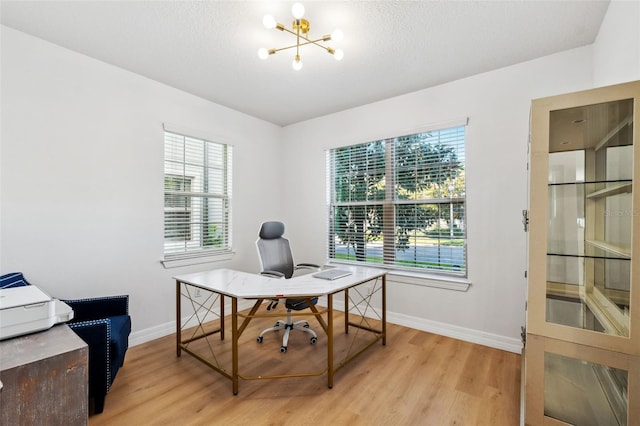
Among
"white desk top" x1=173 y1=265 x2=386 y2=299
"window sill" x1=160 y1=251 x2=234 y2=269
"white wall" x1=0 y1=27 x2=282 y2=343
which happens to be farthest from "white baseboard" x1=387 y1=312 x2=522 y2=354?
"white wall" x1=0 y1=27 x2=282 y2=343

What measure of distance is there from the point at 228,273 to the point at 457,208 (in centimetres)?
237

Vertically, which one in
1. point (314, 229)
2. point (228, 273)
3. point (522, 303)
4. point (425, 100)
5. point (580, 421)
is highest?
point (425, 100)

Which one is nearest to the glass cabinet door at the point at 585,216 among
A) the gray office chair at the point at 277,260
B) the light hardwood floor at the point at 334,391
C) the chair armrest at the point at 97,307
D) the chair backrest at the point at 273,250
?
the light hardwood floor at the point at 334,391

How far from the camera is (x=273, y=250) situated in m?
3.31

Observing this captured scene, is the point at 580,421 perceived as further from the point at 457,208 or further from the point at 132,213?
the point at 132,213

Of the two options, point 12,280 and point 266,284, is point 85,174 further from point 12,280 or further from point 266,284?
point 266,284

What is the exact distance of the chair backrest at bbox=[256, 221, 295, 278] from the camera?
125 inches

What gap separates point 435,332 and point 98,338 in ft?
9.63

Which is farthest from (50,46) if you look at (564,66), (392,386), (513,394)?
(513,394)

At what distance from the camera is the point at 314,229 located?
4.21 meters

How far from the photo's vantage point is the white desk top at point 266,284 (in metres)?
2.15

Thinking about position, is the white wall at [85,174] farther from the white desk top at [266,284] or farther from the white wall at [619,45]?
the white wall at [619,45]

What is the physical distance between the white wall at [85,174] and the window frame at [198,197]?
132mm

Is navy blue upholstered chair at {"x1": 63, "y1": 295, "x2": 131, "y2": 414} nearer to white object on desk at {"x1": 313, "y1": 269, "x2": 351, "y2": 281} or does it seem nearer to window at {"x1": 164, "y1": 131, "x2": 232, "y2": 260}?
window at {"x1": 164, "y1": 131, "x2": 232, "y2": 260}
